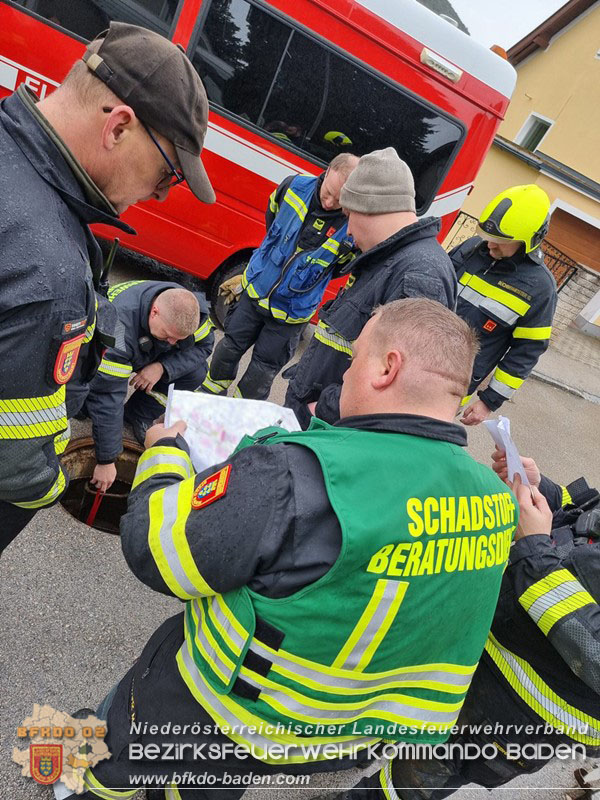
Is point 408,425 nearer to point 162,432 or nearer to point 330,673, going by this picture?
point 330,673

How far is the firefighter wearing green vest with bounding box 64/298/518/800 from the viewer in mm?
974

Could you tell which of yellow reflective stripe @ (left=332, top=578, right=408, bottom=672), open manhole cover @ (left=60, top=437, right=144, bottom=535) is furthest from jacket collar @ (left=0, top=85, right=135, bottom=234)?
open manhole cover @ (left=60, top=437, right=144, bottom=535)

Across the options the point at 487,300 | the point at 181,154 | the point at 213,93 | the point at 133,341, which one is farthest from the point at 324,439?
the point at 213,93

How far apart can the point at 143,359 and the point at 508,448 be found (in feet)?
6.77

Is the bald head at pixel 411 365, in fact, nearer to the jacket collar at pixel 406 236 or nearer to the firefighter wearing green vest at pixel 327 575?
the firefighter wearing green vest at pixel 327 575

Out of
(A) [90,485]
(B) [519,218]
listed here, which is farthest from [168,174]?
(B) [519,218]

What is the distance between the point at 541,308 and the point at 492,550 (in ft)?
8.40

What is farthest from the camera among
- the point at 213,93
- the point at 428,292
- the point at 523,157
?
the point at 523,157

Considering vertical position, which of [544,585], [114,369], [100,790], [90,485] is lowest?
[90,485]

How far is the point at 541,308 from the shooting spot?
3270 millimetres

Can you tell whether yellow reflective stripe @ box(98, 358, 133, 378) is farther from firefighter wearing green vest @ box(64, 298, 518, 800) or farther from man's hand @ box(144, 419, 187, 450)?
firefighter wearing green vest @ box(64, 298, 518, 800)

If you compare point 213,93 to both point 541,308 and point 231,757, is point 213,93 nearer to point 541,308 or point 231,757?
point 541,308

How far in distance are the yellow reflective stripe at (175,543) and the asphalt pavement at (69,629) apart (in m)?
1.19

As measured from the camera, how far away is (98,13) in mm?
3598
